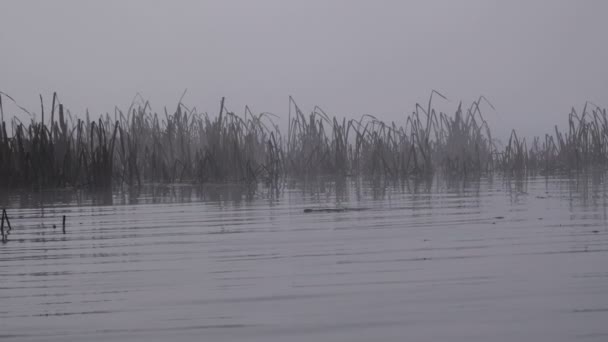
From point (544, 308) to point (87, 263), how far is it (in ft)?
4.15

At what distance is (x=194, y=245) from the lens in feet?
9.68

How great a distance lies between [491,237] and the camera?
9.74 ft

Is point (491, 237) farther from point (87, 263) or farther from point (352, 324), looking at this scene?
point (352, 324)

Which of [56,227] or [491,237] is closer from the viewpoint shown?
[491,237]

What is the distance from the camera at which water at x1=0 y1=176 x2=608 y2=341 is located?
5.43ft

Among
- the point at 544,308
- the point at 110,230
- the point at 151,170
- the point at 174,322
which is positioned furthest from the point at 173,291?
the point at 151,170

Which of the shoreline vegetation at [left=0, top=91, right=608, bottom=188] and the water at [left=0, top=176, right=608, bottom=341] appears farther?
the shoreline vegetation at [left=0, top=91, right=608, bottom=188]

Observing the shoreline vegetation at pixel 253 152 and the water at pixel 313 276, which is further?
the shoreline vegetation at pixel 253 152

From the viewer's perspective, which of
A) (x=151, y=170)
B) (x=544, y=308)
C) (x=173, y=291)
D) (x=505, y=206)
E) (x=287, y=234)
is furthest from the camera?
(x=151, y=170)

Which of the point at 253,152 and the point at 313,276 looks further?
the point at 253,152

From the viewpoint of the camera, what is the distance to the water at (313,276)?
65.1 inches

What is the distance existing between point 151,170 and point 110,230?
447cm

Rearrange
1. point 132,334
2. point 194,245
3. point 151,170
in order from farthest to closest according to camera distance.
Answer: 1. point 151,170
2. point 194,245
3. point 132,334

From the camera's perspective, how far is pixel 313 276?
2217 mm
